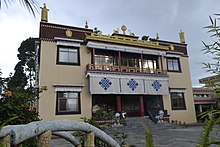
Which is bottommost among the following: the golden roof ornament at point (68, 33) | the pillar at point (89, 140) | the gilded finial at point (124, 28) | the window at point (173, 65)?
the pillar at point (89, 140)

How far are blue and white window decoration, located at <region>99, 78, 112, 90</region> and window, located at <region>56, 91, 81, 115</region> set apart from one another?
163cm

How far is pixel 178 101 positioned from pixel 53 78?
995 centimetres

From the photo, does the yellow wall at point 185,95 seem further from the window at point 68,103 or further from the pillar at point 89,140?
the pillar at point 89,140

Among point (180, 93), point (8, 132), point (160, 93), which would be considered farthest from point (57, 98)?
point (8, 132)

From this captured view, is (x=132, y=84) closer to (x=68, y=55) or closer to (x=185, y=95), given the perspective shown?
(x=68, y=55)

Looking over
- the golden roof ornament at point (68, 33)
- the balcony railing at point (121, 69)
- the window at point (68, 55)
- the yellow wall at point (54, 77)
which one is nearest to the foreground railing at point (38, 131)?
the yellow wall at point (54, 77)

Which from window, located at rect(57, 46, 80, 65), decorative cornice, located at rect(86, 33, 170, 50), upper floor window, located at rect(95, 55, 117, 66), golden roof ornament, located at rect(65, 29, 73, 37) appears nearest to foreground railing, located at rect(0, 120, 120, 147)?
window, located at rect(57, 46, 80, 65)

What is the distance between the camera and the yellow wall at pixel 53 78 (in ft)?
37.5

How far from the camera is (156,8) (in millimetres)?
11078

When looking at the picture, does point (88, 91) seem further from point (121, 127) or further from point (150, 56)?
point (150, 56)

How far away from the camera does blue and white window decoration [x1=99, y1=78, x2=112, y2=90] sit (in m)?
12.6

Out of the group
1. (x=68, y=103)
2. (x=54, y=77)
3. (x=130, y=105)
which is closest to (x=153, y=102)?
(x=130, y=105)

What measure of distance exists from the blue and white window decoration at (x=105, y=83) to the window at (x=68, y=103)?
1.63 m

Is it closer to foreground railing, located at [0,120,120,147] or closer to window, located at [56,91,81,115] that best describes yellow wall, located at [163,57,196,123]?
window, located at [56,91,81,115]
